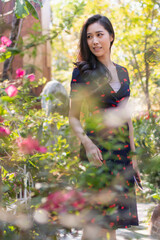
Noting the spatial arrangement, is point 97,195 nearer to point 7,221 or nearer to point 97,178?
point 97,178

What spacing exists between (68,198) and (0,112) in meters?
0.34

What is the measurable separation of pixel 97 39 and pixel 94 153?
0.77 m

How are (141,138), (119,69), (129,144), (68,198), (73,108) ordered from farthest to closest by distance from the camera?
1. (141,138)
2. (119,69)
3. (129,144)
4. (73,108)
5. (68,198)

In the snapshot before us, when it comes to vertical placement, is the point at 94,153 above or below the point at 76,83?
below

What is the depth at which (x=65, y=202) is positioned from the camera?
85 centimetres

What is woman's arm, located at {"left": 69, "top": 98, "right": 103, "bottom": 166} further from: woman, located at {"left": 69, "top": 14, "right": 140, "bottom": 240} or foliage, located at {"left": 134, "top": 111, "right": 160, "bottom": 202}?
foliage, located at {"left": 134, "top": 111, "right": 160, "bottom": 202}

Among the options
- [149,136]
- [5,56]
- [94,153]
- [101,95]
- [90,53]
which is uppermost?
[90,53]

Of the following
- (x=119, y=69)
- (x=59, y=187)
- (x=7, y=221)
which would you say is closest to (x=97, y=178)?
(x=59, y=187)

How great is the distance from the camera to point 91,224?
35.2 inches

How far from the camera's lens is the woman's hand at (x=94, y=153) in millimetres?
1659

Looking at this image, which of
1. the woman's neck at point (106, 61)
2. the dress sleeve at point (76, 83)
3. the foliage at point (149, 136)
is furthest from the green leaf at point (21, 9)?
the foliage at point (149, 136)

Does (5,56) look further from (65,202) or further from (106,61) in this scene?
(106,61)

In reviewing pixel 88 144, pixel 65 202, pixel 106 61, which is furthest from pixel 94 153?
pixel 65 202

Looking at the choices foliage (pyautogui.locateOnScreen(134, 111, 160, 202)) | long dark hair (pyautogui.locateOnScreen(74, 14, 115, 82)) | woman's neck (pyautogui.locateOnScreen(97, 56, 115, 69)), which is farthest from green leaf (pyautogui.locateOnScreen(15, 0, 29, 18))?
foliage (pyautogui.locateOnScreen(134, 111, 160, 202))
